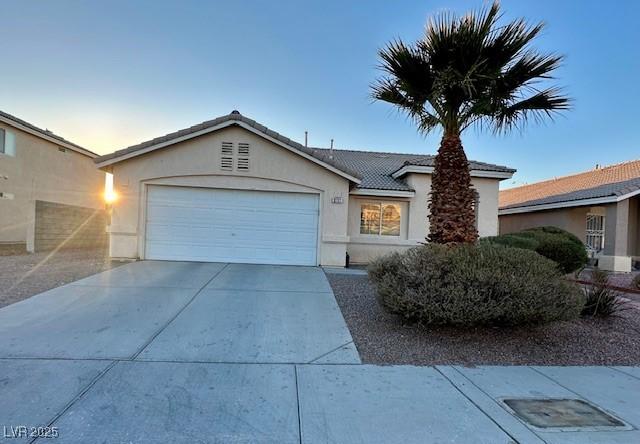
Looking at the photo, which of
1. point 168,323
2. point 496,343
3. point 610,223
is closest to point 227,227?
point 168,323

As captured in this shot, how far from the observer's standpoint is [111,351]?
4898mm

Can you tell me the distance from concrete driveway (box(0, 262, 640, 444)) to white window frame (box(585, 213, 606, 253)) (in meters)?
16.8

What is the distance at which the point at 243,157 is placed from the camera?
12289mm

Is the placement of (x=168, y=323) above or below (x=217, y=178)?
below

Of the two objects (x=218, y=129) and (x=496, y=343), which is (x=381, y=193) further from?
(x=496, y=343)

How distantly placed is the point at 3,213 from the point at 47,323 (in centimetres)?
1567

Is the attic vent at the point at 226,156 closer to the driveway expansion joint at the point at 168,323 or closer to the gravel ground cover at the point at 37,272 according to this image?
the driveway expansion joint at the point at 168,323

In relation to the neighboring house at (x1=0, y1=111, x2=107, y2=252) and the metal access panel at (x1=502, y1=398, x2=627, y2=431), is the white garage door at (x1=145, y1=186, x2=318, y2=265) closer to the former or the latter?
the neighboring house at (x1=0, y1=111, x2=107, y2=252)

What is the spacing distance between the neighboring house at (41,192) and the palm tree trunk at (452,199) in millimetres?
15695

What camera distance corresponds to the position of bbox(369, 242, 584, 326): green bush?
17.4 feet

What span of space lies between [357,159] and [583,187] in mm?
12050

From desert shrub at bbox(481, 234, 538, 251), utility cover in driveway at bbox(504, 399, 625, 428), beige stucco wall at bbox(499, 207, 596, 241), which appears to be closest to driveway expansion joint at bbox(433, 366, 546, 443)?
utility cover in driveway at bbox(504, 399, 625, 428)

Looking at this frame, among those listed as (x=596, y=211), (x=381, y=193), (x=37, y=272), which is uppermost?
(x=381, y=193)

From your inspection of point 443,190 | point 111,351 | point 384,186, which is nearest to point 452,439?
point 111,351
